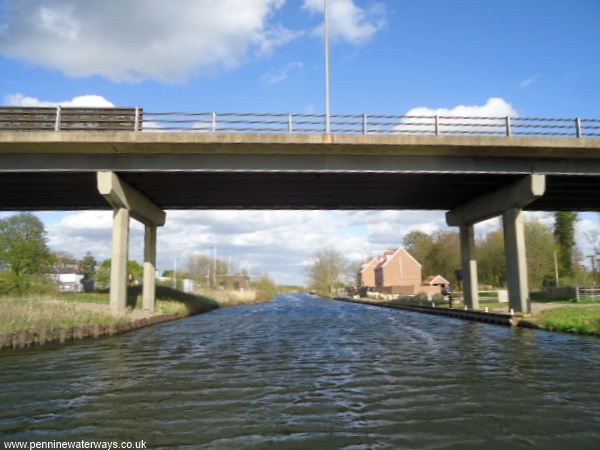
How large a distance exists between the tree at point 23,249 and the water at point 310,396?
25.6 metres

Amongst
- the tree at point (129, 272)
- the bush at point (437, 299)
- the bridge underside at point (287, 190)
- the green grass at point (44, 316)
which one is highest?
the bridge underside at point (287, 190)

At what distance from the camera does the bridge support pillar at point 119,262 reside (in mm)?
26109

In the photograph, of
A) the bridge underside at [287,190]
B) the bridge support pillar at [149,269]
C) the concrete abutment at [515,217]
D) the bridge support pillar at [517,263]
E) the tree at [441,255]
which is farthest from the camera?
the tree at [441,255]

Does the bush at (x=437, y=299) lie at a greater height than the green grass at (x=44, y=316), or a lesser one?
lesser

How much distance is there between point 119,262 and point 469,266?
25.3 m

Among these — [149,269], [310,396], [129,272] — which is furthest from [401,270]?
[310,396]

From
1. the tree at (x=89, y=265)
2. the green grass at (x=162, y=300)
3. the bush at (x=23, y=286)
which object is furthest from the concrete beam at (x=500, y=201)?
the tree at (x=89, y=265)

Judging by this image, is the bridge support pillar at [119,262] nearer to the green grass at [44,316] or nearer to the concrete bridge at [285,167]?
the concrete bridge at [285,167]

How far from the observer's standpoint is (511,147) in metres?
24.2

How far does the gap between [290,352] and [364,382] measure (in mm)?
5547

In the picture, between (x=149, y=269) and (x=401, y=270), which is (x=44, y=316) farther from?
(x=401, y=270)

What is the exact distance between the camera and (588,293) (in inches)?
1607

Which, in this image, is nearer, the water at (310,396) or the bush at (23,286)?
the water at (310,396)

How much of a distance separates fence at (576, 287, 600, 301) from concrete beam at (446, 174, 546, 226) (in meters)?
12.3
